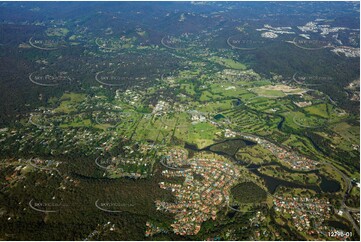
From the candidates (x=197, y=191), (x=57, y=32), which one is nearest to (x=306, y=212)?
(x=197, y=191)

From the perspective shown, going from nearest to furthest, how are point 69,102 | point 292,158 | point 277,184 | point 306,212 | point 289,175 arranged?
1. point 306,212
2. point 277,184
3. point 289,175
4. point 292,158
5. point 69,102

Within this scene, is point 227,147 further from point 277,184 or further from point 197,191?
point 197,191

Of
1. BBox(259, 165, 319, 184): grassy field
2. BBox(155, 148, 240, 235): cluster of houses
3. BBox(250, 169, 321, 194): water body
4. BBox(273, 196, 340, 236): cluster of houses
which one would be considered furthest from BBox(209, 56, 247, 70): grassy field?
BBox(273, 196, 340, 236): cluster of houses

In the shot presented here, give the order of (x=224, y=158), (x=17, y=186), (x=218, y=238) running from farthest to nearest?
(x=224, y=158) → (x=17, y=186) → (x=218, y=238)

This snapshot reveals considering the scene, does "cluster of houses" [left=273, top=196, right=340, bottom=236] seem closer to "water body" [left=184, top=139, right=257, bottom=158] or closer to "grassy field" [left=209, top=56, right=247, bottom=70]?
"water body" [left=184, top=139, right=257, bottom=158]

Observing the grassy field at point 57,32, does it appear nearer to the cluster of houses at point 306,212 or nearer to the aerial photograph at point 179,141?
the aerial photograph at point 179,141

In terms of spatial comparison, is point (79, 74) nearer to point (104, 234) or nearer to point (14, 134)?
point (14, 134)

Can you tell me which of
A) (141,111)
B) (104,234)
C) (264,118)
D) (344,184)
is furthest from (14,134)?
(344,184)

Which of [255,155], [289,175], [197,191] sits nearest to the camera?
[197,191]

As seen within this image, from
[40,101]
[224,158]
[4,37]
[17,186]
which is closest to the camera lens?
[17,186]
